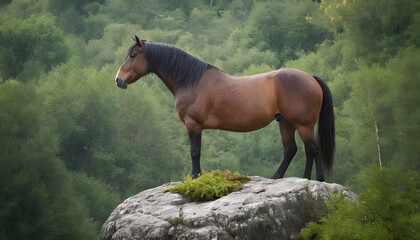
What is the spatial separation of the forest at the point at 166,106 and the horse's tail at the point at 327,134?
2.13 meters

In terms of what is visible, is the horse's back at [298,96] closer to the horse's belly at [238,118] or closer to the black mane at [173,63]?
the horse's belly at [238,118]

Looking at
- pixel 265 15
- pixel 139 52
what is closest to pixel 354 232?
pixel 139 52

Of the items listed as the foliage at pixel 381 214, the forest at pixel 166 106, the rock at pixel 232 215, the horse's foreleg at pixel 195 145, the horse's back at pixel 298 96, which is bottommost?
the forest at pixel 166 106

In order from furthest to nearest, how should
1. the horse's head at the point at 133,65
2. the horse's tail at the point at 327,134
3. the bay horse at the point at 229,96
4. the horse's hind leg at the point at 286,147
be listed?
the horse's hind leg at the point at 286,147
the horse's tail at the point at 327,134
the horse's head at the point at 133,65
the bay horse at the point at 229,96

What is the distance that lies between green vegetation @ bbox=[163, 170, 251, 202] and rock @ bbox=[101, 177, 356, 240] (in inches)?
5.4

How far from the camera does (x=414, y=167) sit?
27328 mm

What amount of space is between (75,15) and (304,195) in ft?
189

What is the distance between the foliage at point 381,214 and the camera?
7879 millimetres

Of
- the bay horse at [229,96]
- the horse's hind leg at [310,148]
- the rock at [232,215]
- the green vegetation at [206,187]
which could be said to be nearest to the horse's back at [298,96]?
the bay horse at [229,96]

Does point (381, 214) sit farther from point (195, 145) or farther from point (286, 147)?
point (195, 145)

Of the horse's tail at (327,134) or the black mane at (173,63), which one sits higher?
the black mane at (173,63)

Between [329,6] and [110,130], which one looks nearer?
[329,6]

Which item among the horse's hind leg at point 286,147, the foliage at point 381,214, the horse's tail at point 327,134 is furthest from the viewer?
the horse's hind leg at point 286,147

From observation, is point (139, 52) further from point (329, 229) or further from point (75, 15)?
point (75, 15)
